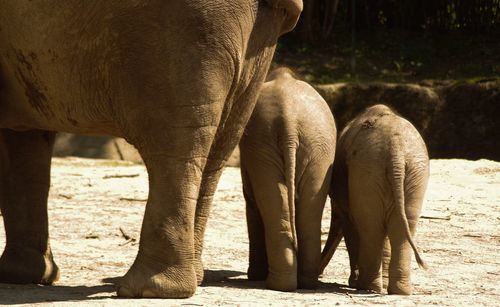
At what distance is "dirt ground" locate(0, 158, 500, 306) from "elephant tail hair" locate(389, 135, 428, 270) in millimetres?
439

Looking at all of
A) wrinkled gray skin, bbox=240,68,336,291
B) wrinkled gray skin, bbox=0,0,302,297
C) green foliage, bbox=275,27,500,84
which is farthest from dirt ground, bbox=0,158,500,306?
green foliage, bbox=275,27,500,84

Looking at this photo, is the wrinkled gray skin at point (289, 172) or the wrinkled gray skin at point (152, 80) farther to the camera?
the wrinkled gray skin at point (289, 172)

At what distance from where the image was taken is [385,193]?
737 cm

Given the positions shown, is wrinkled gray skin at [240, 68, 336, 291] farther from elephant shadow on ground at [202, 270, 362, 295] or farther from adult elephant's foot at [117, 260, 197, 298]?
adult elephant's foot at [117, 260, 197, 298]

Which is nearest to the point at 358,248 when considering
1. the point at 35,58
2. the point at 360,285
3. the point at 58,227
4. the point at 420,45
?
the point at 360,285

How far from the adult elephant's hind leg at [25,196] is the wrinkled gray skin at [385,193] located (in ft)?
6.31

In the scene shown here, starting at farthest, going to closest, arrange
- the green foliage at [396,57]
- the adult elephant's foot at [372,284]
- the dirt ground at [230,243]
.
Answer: the green foliage at [396,57] → the adult elephant's foot at [372,284] → the dirt ground at [230,243]

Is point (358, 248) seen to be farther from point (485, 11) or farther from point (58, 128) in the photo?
point (485, 11)

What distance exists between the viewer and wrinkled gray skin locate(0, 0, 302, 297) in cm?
645

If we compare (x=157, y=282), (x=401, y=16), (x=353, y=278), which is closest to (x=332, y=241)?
(x=353, y=278)

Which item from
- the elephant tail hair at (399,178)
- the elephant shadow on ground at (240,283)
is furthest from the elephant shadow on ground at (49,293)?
the elephant tail hair at (399,178)

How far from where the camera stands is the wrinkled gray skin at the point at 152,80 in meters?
6.45

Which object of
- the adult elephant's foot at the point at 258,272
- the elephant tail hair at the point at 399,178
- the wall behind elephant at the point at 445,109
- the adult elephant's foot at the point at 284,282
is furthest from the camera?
the wall behind elephant at the point at 445,109

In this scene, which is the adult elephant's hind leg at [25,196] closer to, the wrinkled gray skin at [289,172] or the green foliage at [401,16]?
the wrinkled gray skin at [289,172]
